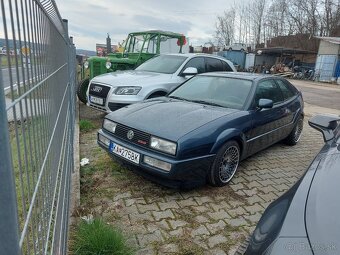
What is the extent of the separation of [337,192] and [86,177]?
120 inches

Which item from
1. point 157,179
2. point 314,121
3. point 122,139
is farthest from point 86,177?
point 314,121

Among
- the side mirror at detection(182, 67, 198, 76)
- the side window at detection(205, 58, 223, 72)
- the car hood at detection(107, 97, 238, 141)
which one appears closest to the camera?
the car hood at detection(107, 97, 238, 141)

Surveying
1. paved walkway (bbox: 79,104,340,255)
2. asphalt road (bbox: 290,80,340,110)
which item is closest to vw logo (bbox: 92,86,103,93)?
paved walkway (bbox: 79,104,340,255)

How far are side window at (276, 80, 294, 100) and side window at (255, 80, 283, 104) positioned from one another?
16cm

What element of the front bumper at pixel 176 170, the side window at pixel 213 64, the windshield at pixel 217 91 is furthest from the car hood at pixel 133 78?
the front bumper at pixel 176 170

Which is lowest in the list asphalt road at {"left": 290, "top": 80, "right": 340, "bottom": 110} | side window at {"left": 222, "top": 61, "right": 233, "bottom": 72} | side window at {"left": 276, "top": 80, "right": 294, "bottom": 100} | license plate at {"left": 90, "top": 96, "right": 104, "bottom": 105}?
asphalt road at {"left": 290, "top": 80, "right": 340, "bottom": 110}

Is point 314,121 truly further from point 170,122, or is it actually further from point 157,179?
point 157,179

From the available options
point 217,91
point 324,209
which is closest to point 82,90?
point 217,91

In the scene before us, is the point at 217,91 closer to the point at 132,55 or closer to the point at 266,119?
the point at 266,119

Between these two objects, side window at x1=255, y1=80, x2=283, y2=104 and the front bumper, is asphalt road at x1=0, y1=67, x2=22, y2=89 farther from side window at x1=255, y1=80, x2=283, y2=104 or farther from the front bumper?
side window at x1=255, y1=80, x2=283, y2=104

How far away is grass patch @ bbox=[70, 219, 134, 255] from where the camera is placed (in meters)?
2.38

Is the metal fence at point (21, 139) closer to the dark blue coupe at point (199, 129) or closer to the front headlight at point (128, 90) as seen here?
the dark blue coupe at point (199, 129)

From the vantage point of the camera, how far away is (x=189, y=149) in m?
3.16

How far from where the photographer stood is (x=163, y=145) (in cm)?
321
